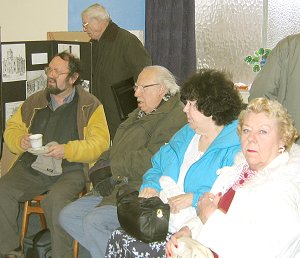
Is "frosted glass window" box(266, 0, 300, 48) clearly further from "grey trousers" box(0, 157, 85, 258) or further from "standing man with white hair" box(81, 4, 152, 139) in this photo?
"grey trousers" box(0, 157, 85, 258)

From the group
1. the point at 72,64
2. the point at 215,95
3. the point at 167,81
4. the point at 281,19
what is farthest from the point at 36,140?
the point at 281,19

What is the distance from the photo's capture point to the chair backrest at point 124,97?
381cm

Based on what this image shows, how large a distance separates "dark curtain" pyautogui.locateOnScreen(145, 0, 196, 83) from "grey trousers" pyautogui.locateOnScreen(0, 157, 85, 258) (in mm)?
2133

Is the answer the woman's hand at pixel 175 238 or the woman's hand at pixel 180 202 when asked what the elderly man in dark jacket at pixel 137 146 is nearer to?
the woman's hand at pixel 180 202

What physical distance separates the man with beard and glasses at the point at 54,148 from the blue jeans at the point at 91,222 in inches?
6.0

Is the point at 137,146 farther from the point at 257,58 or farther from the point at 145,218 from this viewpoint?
the point at 257,58

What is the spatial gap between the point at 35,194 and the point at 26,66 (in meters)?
1.07

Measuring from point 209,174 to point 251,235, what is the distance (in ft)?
2.16

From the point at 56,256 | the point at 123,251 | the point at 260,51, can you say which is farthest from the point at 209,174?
the point at 260,51

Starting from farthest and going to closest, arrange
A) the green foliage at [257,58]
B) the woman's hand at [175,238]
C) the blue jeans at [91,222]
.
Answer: the green foliage at [257,58] < the blue jeans at [91,222] < the woman's hand at [175,238]

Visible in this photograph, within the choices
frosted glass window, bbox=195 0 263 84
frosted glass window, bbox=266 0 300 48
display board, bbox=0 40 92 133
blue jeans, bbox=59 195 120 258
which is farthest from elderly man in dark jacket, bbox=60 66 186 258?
frosted glass window, bbox=266 0 300 48

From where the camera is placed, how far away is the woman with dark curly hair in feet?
9.08

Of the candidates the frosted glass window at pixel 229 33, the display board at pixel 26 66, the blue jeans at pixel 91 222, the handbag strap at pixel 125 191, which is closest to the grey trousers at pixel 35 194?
the blue jeans at pixel 91 222

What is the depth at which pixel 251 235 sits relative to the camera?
2.16 m
